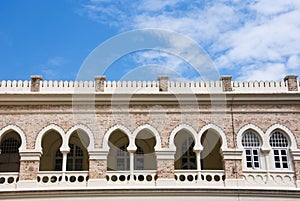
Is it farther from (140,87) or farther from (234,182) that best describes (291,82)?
(140,87)

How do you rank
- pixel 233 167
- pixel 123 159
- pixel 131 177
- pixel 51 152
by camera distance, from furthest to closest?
1. pixel 51 152
2. pixel 123 159
3. pixel 233 167
4. pixel 131 177

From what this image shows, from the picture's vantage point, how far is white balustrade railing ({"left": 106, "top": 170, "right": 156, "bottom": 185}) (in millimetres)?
16938

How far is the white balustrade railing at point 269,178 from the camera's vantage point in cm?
1694

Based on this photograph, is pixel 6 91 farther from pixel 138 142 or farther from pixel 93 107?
pixel 138 142

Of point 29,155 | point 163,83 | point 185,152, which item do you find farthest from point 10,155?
point 185,152

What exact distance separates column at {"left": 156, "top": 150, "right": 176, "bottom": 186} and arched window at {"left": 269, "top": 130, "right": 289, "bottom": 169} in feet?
13.5

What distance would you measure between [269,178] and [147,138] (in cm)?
525

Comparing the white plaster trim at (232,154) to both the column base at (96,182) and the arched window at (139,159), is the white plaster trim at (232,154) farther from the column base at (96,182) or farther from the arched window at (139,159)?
the column base at (96,182)

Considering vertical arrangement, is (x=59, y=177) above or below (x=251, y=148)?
below

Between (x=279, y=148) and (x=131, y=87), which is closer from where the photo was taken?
(x=279, y=148)

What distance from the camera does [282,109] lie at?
1798 cm

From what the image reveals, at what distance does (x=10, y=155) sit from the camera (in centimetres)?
1844

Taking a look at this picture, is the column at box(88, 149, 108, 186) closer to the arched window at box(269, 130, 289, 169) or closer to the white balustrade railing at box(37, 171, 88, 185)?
the white balustrade railing at box(37, 171, 88, 185)

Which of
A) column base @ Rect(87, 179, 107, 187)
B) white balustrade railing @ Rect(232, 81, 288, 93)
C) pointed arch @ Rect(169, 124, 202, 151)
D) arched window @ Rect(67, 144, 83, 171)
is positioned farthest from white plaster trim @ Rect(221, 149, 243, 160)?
arched window @ Rect(67, 144, 83, 171)
